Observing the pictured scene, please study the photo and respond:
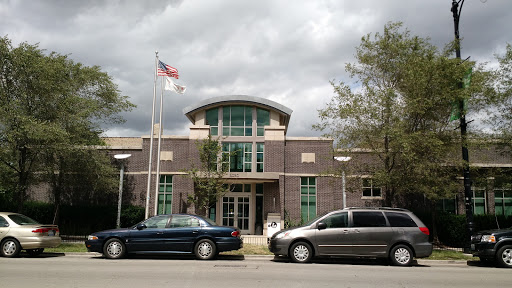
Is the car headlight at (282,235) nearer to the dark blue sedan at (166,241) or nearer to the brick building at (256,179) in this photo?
the dark blue sedan at (166,241)

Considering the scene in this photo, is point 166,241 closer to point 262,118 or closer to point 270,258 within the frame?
point 270,258

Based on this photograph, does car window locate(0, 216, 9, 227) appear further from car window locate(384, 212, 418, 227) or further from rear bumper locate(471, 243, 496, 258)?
rear bumper locate(471, 243, 496, 258)

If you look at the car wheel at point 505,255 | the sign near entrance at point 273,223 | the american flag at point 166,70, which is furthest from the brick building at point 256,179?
the car wheel at point 505,255

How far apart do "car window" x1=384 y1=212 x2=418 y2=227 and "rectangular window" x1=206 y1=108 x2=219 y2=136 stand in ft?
45.1

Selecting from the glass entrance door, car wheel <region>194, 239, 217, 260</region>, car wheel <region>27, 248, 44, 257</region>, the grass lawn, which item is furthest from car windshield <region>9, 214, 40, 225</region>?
the glass entrance door

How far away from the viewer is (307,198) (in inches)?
897

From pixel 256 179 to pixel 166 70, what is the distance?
294 inches

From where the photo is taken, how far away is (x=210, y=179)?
19.0 metres

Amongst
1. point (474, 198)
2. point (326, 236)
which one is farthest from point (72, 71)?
point (474, 198)

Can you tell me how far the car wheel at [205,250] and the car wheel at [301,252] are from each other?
2.41 meters

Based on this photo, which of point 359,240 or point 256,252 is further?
point 256,252

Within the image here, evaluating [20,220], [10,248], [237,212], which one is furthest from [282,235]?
[237,212]

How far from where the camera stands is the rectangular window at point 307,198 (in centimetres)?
2261

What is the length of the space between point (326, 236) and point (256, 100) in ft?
43.2
